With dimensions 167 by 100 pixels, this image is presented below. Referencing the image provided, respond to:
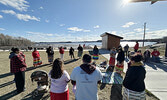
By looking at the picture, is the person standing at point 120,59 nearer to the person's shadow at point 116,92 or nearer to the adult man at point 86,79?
the person's shadow at point 116,92

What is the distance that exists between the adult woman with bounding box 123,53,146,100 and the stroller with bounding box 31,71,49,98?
9.59 feet

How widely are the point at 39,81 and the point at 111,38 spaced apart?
16321mm

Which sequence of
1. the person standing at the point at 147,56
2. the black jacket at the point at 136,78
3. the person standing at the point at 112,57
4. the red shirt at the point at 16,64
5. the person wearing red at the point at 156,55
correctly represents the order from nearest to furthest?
the black jacket at the point at 136,78, the red shirt at the point at 16,64, the person standing at the point at 112,57, the person wearing red at the point at 156,55, the person standing at the point at 147,56

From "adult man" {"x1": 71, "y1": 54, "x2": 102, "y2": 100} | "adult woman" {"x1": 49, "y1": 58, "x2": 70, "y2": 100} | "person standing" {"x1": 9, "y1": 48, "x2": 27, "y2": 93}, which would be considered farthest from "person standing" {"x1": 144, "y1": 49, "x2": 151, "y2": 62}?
"person standing" {"x1": 9, "y1": 48, "x2": 27, "y2": 93}

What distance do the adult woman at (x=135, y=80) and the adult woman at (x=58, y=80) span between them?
62.2 inches

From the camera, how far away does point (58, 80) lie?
6.12 ft

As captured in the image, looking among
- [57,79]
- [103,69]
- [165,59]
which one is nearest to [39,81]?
[57,79]

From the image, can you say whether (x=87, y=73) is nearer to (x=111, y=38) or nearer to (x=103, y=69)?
(x=103, y=69)

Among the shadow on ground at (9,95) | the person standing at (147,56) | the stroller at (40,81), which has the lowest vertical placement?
the shadow on ground at (9,95)

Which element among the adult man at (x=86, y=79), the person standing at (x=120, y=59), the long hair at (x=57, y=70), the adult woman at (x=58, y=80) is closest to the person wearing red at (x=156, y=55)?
the person standing at (x=120, y=59)

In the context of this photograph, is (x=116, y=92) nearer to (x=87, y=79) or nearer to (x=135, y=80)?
(x=135, y=80)

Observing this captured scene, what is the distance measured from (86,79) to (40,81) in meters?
2.62

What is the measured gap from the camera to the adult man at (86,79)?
1.50 m

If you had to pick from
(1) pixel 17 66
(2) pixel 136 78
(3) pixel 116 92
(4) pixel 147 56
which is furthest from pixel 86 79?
(4) pixel 147 56
